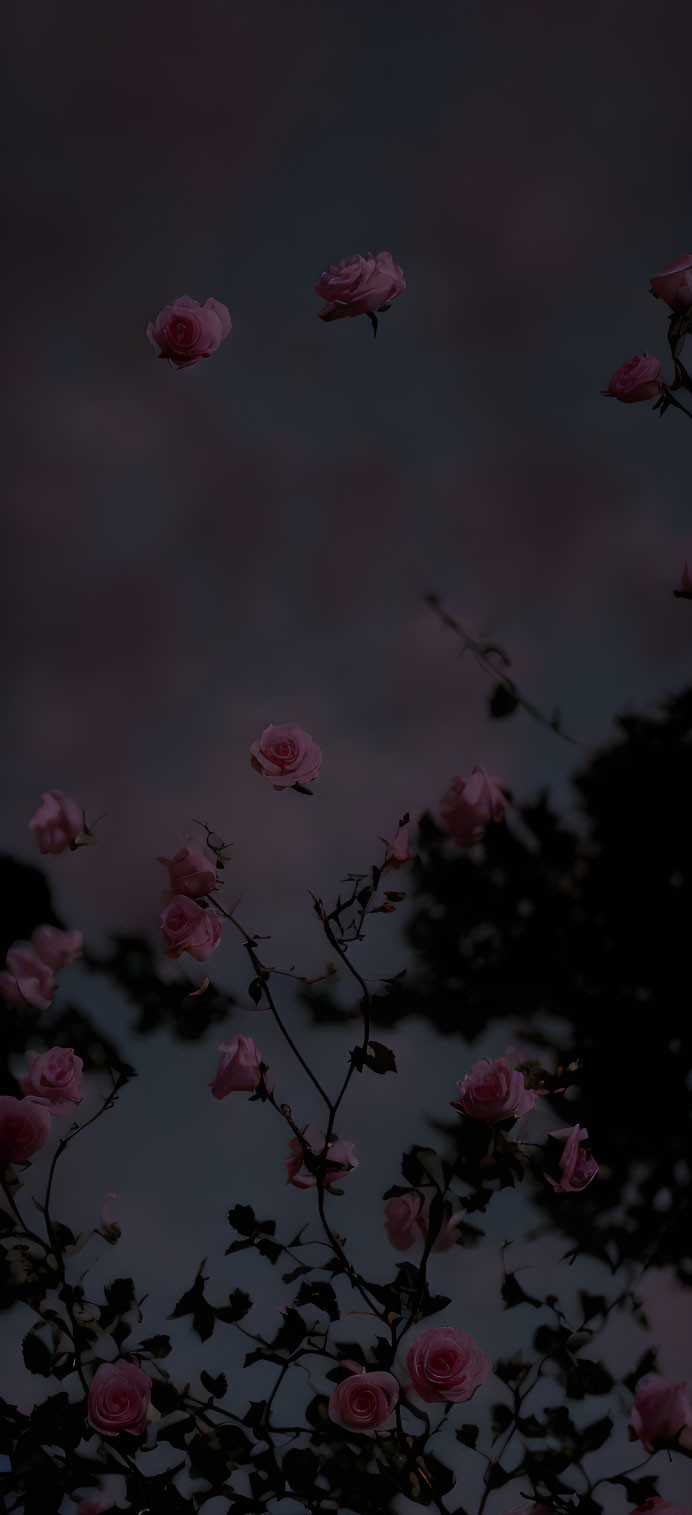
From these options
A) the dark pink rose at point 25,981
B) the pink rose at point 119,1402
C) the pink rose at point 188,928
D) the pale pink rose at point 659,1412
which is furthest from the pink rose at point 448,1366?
the dark pink rose at point 25,981

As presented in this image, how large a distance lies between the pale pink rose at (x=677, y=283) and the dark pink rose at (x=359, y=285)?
43 cm

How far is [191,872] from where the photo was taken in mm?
1595

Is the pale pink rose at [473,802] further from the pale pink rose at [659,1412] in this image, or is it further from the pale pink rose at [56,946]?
the pale pink rose at [659,1412]

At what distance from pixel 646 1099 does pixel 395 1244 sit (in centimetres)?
64

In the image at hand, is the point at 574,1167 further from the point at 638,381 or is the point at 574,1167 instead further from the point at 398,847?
the point at 638,381

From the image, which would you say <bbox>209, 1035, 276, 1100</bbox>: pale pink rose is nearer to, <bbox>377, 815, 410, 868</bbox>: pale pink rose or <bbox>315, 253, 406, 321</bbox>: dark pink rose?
<bbox>377, 815, 410, 868</bbox>: pale pink rose

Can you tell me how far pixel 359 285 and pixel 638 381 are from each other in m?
0.51

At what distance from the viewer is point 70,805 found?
1.65 metres

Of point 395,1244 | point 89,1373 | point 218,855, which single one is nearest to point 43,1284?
point 89,1373

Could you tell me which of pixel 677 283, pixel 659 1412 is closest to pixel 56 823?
pixel 659 1412

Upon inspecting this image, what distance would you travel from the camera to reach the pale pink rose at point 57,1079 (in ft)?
5.29

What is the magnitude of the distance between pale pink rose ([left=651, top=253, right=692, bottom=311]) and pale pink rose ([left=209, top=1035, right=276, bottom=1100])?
1.38 metres

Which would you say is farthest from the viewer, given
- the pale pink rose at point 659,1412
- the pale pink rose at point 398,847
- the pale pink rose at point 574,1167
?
the pale pink rose at point 398,847

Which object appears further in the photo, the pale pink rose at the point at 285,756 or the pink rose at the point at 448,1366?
the pale pink rose at the point at 285,756
